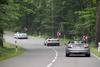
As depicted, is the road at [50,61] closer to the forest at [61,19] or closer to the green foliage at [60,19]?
the forest at [61,19]

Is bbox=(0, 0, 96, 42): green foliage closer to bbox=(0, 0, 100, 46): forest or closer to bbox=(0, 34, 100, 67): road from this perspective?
bbox=(0, 0, 100, 46): forest

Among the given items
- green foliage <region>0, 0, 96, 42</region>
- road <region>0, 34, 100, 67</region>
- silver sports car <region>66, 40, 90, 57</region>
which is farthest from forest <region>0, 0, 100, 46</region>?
road <region>0, 34, 100, 67</region>

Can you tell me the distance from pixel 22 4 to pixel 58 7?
130ft

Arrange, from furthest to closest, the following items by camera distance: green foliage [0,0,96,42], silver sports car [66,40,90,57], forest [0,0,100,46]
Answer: green foliage [0,0,96,42]
forest [0,0,100,46]
silver sports car [66,40,90,57]

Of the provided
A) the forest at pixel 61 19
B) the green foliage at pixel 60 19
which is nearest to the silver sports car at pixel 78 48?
the forest at pixel 61 19

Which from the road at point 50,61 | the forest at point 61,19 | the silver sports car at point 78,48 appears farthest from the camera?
the forest at point 61,19

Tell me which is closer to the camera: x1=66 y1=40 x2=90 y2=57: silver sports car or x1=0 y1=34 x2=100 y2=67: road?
x1=0 y1=34 x2=100 y2=67: road

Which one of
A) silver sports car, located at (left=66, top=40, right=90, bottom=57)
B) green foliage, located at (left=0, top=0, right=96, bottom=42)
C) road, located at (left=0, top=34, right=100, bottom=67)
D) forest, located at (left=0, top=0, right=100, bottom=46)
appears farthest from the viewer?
green foliage, located at (left=0, top=0, right=96, bottom=42)

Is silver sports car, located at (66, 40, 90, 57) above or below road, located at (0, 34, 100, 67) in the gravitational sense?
above

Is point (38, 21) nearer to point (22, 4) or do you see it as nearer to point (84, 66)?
point (22, 4)

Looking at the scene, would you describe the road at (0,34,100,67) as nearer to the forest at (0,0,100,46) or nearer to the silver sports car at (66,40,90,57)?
the silver sports car at (66,40,90,57)

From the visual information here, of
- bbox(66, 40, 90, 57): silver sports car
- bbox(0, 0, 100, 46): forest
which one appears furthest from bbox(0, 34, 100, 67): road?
bbox(0, 0, 100, 46): forest

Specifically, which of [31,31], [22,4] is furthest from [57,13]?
[22,4]

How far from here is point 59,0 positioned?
7419 centimetres
